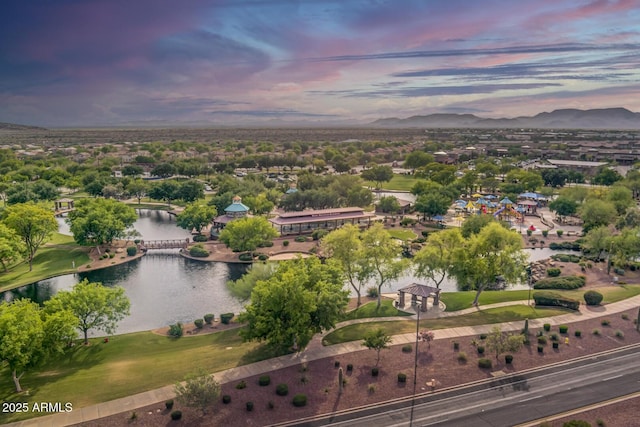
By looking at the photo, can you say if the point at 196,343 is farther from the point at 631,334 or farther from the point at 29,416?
the point at 631,334

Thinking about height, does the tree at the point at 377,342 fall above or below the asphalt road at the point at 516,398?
above

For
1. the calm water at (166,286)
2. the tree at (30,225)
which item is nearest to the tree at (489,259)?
the calm water at (166,286)

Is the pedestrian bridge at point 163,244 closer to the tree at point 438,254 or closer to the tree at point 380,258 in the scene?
the tree at point 380,258

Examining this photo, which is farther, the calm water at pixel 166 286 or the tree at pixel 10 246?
the tree at pixel 10 246

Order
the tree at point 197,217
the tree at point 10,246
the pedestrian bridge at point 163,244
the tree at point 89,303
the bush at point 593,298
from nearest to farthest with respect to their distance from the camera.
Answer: the tree at point 89,303, the bush at point 593,298, the tree at point 10,246, the pedestrian bridge at point 163,244, the tree at point 197,217

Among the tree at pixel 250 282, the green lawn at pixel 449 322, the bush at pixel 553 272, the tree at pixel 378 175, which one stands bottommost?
the bush at pixel 553 272

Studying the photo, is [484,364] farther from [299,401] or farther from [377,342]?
[299,401]

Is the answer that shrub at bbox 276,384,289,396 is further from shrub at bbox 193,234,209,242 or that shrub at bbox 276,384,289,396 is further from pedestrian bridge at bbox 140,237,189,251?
shrub at bbox 193,234,209,242

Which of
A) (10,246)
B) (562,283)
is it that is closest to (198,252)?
(10,246)
